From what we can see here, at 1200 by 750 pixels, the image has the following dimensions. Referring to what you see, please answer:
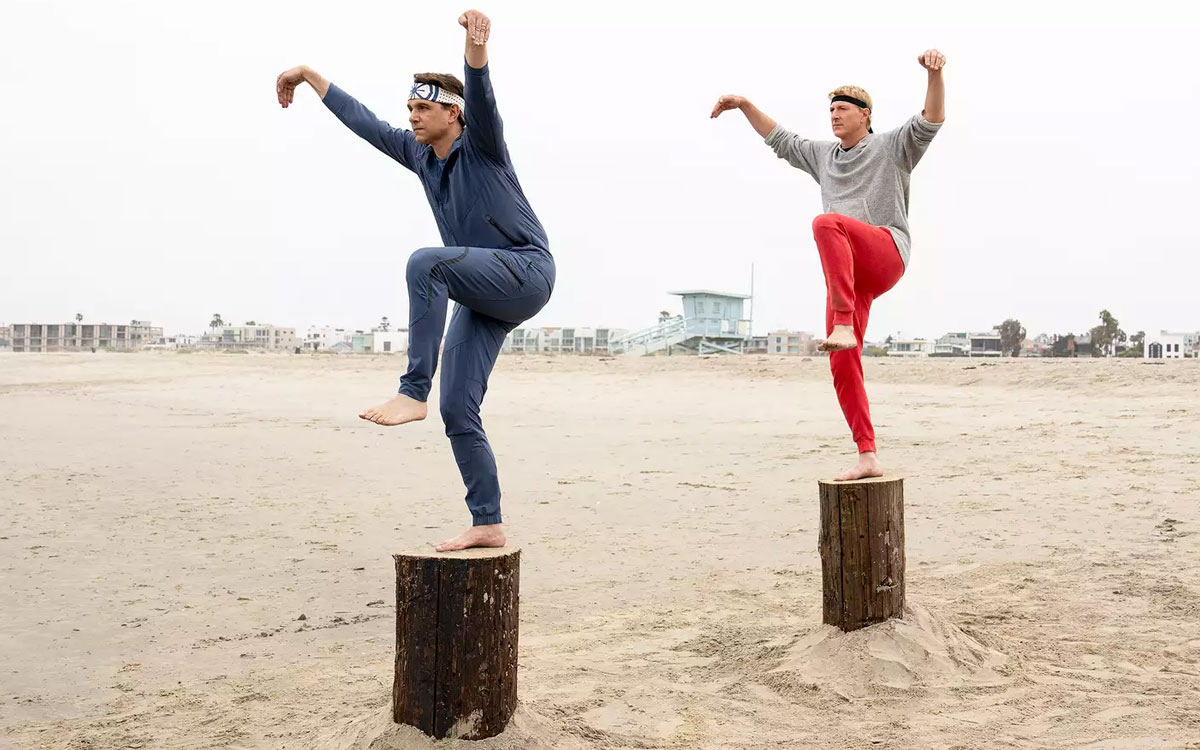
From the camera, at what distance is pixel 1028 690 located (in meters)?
4.61

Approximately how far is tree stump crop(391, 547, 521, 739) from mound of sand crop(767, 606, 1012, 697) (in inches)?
64.7

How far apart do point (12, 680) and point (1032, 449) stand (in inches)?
382

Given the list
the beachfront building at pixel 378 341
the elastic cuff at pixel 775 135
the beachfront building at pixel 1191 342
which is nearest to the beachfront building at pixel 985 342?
the beachfront building at pixel 1191 342

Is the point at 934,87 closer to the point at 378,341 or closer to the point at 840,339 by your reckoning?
the point at 840,339

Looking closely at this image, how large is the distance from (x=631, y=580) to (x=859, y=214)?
114 inches

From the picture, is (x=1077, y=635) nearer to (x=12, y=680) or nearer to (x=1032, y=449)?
(x=12, y=680)

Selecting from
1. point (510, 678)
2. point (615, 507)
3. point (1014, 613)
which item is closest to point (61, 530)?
point (615, 507)

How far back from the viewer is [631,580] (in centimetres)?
696

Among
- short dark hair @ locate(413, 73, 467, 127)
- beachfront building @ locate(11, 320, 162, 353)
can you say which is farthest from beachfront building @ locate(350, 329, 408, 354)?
short dark hair @ locate(413, 73, 467, 127)

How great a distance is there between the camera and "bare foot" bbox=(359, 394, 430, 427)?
12.2 ft

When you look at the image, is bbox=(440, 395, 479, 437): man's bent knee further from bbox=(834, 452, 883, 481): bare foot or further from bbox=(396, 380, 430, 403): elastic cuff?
bbox=(834, 452, 883, 481): bare foot

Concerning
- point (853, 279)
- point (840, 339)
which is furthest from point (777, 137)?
point (840, 339)

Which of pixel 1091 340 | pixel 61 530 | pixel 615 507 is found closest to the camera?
pixel 61 530

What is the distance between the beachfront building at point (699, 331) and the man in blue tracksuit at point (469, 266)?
35.1 meters
